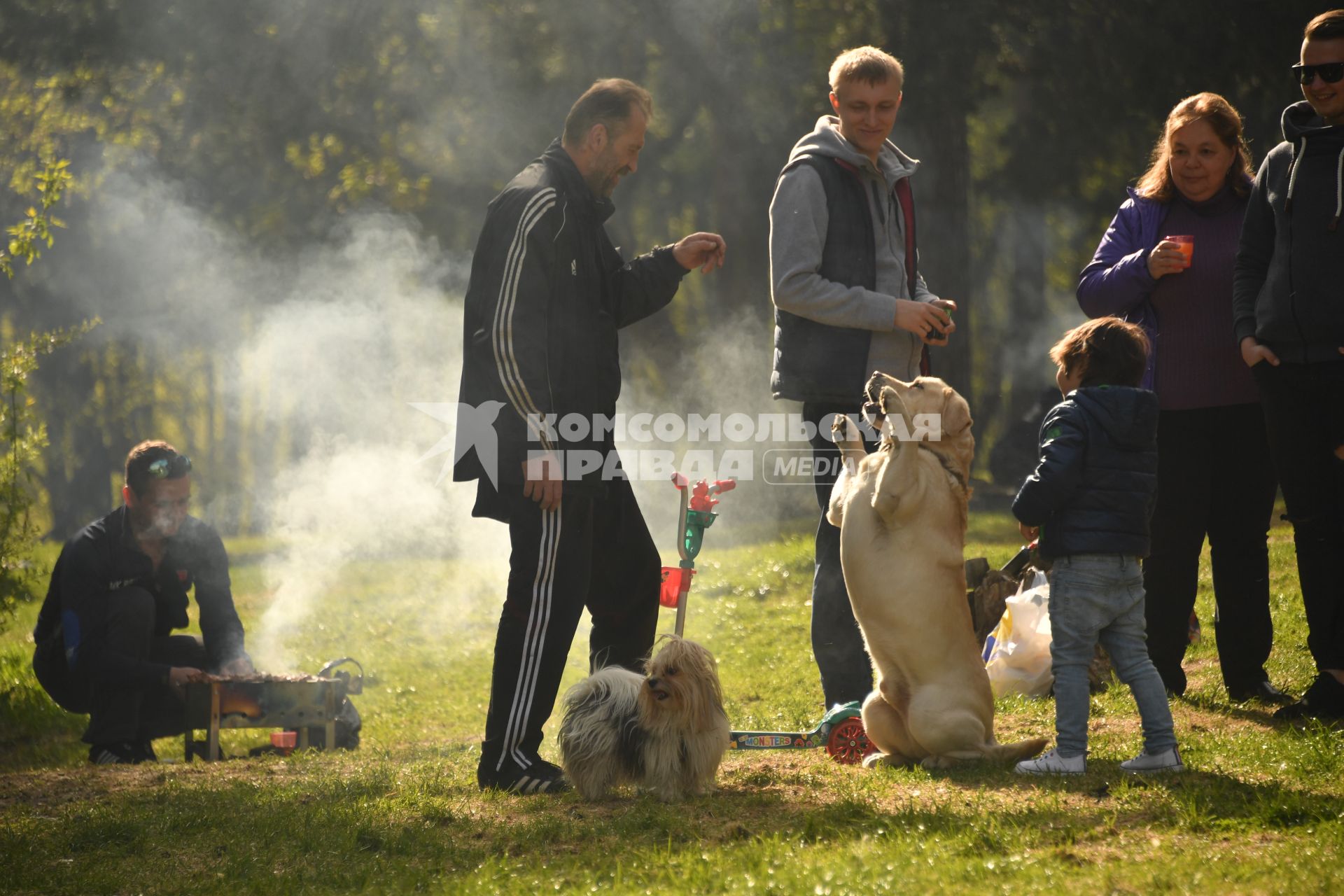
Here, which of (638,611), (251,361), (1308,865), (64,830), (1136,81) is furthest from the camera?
(251,361)

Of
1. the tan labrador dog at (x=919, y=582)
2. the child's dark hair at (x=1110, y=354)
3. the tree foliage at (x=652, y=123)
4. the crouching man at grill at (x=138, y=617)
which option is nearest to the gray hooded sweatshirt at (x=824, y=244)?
the tan labrador dog at (x=919, y=582)

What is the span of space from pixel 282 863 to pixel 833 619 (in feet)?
7.29

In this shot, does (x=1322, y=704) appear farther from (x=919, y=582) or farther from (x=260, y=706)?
(x=260, y=706)

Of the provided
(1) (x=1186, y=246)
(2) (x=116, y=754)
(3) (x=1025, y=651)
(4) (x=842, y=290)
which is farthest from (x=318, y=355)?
(1) (x=1186, y=246)

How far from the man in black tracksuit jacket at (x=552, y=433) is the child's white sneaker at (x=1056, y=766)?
1458 millimetres

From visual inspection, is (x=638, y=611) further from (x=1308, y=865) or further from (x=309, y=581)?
(x=309, y=581)

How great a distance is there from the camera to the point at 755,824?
148 inches

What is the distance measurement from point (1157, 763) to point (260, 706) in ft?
14.9

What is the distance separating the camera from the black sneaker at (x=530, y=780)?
4.38m

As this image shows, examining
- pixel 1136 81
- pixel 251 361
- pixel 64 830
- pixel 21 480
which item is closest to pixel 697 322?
pixel 1136 81

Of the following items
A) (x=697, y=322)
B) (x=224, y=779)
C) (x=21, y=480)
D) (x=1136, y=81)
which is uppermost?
(x=1136, y=81)

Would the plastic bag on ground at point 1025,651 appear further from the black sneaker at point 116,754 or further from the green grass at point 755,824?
the black sneaker at point 116,754

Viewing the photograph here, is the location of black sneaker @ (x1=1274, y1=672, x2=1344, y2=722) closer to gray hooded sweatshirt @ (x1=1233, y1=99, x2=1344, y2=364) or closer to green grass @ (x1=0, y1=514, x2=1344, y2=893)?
green grass @ (x1=0, y1=514, x2=1344, y2=893)

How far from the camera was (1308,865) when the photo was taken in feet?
9.69
